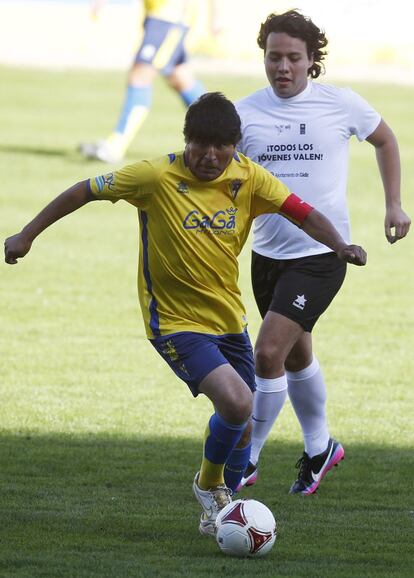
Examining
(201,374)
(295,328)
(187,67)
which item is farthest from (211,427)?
(187,67)

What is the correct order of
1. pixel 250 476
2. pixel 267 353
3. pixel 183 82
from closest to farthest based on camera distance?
pixel 267 353 < pixel 250 476 < pixel 183 82

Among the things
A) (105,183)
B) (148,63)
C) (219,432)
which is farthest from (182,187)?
(148,63)

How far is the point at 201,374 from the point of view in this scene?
18.8ft

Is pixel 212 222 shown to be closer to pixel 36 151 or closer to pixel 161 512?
pixel 161 512

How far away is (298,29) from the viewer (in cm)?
661

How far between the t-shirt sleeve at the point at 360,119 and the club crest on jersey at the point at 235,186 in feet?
3.80

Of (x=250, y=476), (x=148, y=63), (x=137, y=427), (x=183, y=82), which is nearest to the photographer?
(x=250, y=476)

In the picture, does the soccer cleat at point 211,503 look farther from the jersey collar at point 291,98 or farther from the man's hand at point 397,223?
the jersey collar at point 291,98

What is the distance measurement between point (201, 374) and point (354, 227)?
32.9ft

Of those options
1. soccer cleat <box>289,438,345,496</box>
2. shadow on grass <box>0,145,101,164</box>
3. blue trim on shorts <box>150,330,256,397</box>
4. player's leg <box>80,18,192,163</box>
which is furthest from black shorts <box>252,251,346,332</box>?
shadow on grass <box>0,145,101,164</box>

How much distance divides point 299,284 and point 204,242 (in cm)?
93

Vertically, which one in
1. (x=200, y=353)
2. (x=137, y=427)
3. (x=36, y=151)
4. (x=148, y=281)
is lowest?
(x=36, y=151)

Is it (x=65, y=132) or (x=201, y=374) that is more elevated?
(x=201, y=374)

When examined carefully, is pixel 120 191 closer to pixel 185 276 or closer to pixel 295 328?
pixel 185 276
